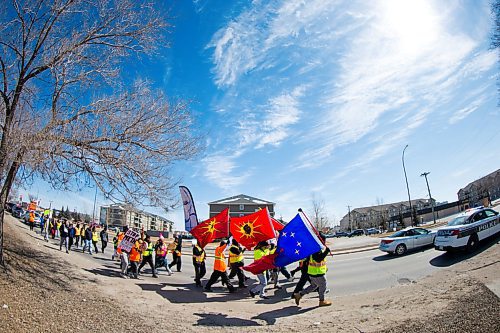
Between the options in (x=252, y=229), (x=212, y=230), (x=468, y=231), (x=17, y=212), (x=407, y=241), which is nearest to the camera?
(x=252, y=229)

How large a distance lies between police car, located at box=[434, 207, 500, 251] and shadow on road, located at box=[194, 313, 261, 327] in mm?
9860

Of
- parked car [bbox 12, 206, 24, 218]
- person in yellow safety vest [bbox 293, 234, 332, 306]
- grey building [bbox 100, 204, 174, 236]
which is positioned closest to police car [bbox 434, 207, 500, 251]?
person in yellow safety vest [bbox 293, 234, 332, 306]

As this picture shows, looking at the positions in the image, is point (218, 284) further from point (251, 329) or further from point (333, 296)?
point (251, 329)

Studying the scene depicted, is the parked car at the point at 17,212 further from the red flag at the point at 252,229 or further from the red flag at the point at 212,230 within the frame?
the red flag at the point at 252,229

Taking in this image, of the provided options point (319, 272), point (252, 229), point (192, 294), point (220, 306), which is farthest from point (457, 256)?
point (192, 294)

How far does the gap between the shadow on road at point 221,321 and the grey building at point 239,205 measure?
2471 inches

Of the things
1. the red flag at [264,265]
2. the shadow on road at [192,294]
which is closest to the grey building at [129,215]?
the shadow on road at [192,294]

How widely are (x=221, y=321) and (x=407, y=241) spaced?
12539 millimetres

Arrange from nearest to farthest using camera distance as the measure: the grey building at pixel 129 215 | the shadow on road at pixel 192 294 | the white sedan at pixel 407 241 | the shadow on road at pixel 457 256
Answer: the shadow on road at pixel 192 294 → the grey building at pixel 129 215 → the shadow on road at pixel 457 256 → the white sedan at pixel 407 241

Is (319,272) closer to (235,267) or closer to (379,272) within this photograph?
(235,267)

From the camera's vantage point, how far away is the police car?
12164 mm

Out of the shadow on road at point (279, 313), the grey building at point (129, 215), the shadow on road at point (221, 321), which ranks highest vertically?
the grey building at point (129, 215)

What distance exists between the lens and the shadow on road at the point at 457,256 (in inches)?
462

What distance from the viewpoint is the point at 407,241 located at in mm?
15680
